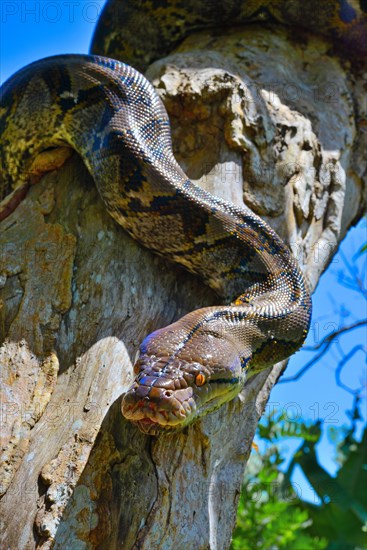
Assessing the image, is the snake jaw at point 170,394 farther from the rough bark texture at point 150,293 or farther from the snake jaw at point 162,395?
the rough bark texture at point 150,293

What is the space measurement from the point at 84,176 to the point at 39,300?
44.2 inches

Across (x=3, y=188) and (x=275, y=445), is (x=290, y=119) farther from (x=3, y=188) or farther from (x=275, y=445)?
(x=275, y=445)

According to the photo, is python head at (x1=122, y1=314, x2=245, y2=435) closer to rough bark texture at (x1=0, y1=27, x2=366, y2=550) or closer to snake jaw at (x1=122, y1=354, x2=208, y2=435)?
snake jaw at (x1=122, y1=354, x2=208, y2=435)

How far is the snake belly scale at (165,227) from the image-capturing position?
3.02m

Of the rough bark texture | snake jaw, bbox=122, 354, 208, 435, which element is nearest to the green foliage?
the rough bark texture

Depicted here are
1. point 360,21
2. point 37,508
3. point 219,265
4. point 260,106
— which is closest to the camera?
point 37,508

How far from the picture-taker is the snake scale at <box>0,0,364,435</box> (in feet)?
9.91

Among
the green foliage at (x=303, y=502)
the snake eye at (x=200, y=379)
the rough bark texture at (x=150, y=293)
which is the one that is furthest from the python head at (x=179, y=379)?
the green foliage at (x=303, y=502)

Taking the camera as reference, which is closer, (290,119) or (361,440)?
(290,119)

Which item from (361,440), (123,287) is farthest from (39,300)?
(361,440)

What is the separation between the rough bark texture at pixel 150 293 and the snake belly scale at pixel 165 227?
0.16m

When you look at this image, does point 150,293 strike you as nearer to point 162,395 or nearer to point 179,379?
point 179,379

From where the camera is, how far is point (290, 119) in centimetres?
458

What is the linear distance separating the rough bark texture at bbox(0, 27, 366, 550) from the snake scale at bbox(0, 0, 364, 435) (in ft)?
0.56
